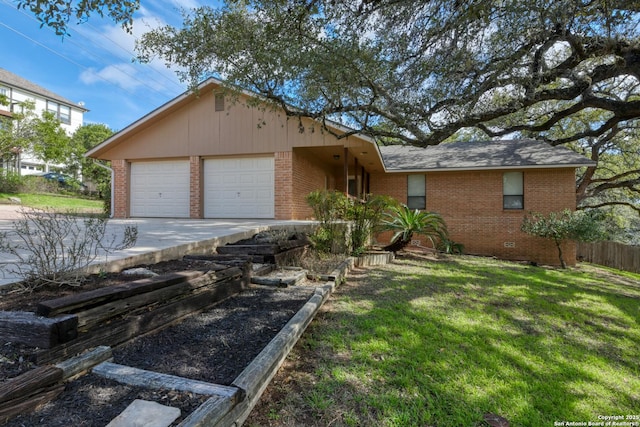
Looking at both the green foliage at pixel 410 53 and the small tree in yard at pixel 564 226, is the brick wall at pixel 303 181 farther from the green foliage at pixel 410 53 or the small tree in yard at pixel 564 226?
the small tree in yard at pixel 564 226

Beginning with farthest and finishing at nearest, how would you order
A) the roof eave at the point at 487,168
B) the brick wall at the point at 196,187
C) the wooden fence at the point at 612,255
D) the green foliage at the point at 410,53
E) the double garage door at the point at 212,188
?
the wooden fence at the point at 612,255
the roof eave at the point at 487,168
the brick wall at the point at 196,187
the double garage door at the point at 212,188
the green foliage at the point at 410,53

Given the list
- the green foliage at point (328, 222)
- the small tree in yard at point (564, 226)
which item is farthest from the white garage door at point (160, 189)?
the small tree in yard at point (564, 226)

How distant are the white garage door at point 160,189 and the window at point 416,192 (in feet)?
28.3

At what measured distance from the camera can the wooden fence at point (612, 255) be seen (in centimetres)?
1276

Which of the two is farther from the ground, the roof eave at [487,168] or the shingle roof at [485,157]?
the shingle roof at [485,157]

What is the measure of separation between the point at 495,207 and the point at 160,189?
12335mm

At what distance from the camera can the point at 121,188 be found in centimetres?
1145

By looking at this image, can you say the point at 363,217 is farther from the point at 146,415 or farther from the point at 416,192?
the point at 416,192

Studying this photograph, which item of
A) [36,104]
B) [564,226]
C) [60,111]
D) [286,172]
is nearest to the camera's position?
[286,172]

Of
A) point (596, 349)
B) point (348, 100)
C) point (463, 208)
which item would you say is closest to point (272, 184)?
point (348, 100)

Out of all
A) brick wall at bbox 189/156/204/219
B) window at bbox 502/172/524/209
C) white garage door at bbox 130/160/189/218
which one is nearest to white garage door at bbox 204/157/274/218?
brick wall at bbox 189/156/204/219

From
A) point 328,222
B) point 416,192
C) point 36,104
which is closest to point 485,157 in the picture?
point 416,192

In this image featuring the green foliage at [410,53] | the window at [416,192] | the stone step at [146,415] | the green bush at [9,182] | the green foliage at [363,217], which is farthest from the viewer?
the green bush at [9,182]

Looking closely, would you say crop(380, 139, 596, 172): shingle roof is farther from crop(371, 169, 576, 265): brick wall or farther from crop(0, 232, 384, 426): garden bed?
crop(0, 232, 384, 426): garden bed
